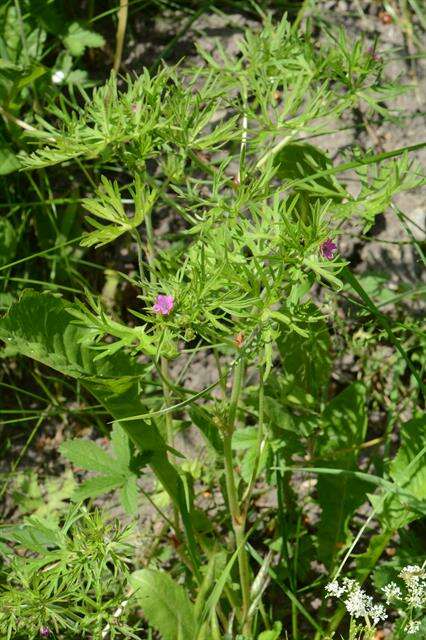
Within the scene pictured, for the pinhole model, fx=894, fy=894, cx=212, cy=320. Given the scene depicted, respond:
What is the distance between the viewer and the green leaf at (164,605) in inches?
71.8

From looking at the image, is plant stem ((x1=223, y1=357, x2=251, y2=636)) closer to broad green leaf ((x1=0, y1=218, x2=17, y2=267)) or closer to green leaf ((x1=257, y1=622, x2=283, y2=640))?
green leaf ((x1=257, y1=622, x2=283, y2=640))

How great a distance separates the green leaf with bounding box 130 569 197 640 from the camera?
1823mm

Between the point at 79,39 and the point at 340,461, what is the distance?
147 cm

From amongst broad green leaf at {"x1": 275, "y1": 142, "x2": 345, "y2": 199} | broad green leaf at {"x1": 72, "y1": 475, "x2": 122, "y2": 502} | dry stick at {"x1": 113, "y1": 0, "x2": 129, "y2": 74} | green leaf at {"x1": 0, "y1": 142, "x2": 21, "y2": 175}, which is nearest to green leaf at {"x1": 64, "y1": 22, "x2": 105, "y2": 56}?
dry stick at {"x1": 113, "y1": 0, "x2": 129, "y2": 74}

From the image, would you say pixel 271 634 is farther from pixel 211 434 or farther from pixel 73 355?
pixel 73 355

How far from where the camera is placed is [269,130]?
181 cm

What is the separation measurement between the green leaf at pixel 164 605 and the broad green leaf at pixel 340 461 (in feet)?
1.43

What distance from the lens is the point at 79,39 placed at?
2.67m

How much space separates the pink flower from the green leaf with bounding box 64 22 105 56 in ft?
4.53

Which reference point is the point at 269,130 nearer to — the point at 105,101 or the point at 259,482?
the point at 105,101

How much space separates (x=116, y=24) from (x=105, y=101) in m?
1.25

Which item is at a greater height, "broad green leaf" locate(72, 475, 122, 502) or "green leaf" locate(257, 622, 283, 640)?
"broad green leaf" locate(72, 475, 122, 502)

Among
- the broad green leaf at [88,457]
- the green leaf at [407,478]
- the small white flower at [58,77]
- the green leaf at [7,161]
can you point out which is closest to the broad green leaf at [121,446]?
the broad green leaf at [88,457]

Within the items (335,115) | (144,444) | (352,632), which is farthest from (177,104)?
(352,632)
